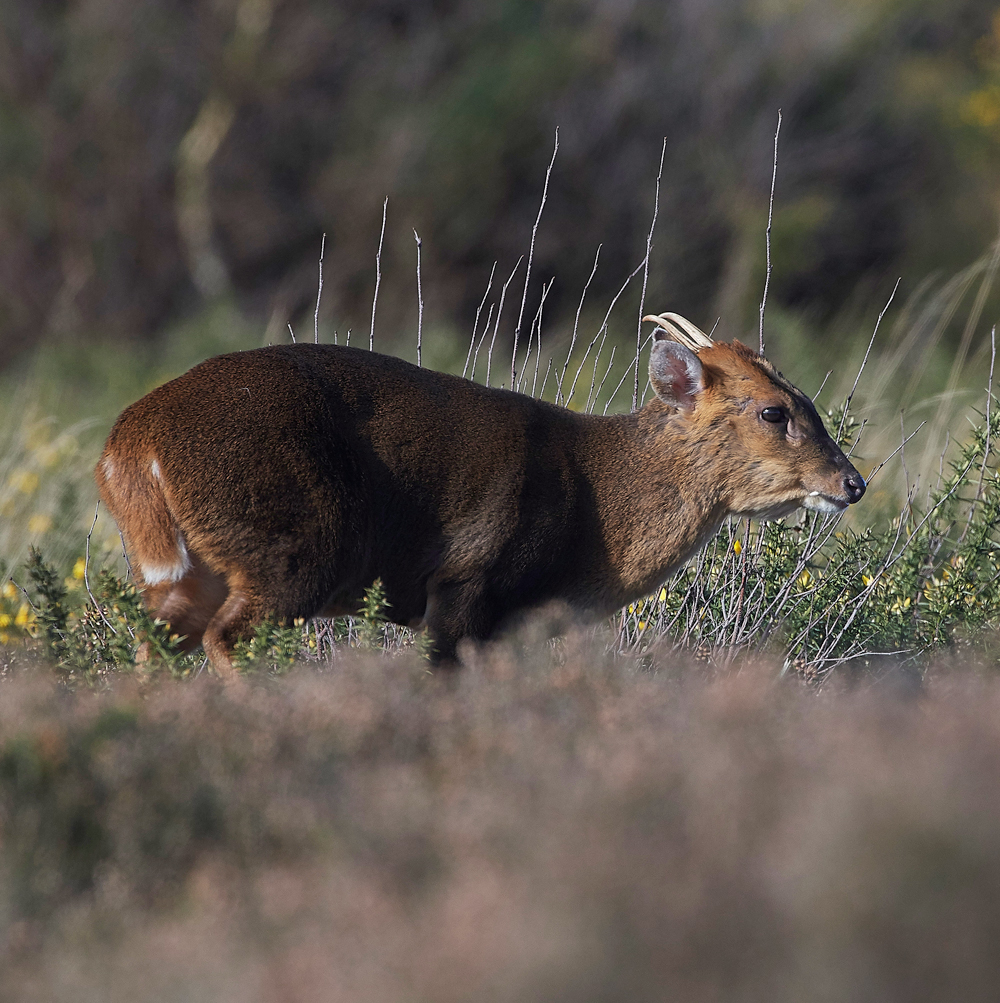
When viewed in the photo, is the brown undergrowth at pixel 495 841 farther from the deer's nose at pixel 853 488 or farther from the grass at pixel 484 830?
the deer's nose at pixel 853 488

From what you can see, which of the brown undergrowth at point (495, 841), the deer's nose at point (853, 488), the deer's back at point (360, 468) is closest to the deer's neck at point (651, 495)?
the deer's back at point (360, 468)

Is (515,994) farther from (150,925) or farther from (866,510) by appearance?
(866,510)

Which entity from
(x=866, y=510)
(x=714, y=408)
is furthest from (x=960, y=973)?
(x=866, y=510)

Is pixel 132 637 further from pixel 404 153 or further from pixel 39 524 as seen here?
pixel 404 153

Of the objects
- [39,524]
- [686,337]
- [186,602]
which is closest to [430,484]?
[186,602]

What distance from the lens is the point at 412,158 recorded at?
16891 millimetres

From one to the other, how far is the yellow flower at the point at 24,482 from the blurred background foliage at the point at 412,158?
9.10 meters

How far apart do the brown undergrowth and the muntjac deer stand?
0.75 meters

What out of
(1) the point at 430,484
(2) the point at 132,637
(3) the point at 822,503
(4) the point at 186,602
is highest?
(1) the point at 430,484

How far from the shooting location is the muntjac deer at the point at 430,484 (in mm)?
4066

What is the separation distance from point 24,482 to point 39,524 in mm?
483

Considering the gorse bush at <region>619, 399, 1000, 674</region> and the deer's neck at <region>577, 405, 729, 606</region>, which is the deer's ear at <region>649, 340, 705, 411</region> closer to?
the deer's neck at <region>577, 405, 729, 606</region>

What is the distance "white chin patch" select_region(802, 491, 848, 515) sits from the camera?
16.0ft

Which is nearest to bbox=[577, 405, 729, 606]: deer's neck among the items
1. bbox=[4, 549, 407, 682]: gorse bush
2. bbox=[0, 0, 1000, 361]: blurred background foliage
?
bbox=[4, 549, 407, 682]: gorse bush
